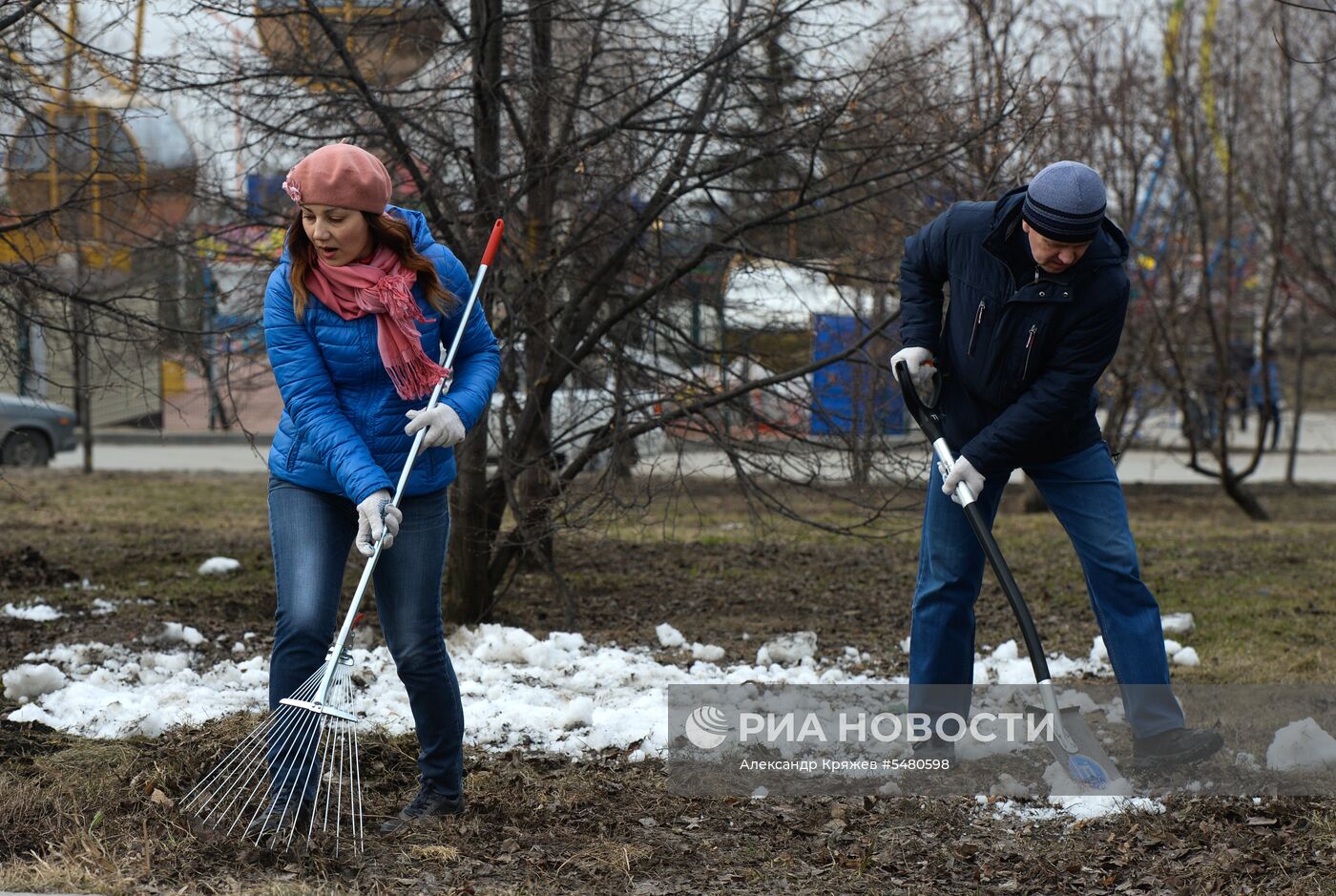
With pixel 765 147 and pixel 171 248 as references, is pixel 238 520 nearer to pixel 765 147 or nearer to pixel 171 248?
pixel 171 248

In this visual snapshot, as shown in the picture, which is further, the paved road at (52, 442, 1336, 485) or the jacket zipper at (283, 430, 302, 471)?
the paved road at (52, 442, 1336, 485)

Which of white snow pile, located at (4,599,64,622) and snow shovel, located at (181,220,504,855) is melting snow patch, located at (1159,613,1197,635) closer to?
snow shovel, located at (181,220,504,855)

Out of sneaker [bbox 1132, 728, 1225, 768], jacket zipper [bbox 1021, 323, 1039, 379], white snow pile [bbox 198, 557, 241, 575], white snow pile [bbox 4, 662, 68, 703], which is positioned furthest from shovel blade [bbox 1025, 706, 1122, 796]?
white snow pile [bbox 198, 557, 241, 575]

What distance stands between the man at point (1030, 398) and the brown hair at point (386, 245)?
1496 mm

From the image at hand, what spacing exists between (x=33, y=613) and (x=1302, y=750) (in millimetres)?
5726

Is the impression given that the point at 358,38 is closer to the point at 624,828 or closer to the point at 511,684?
the point at 511,684

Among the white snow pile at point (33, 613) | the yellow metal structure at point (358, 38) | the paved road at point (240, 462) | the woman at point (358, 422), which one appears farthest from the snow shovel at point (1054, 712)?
the paved road at point (240, 462)

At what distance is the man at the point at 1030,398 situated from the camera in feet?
13.8

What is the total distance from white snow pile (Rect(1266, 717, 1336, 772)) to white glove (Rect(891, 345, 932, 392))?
1.59 metres

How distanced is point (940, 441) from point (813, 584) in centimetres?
451

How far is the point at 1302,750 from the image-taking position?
443 cm

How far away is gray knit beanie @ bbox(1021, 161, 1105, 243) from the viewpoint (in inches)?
157

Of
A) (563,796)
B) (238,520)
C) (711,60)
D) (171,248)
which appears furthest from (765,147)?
(238,520)

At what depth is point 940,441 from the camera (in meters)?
4.45
